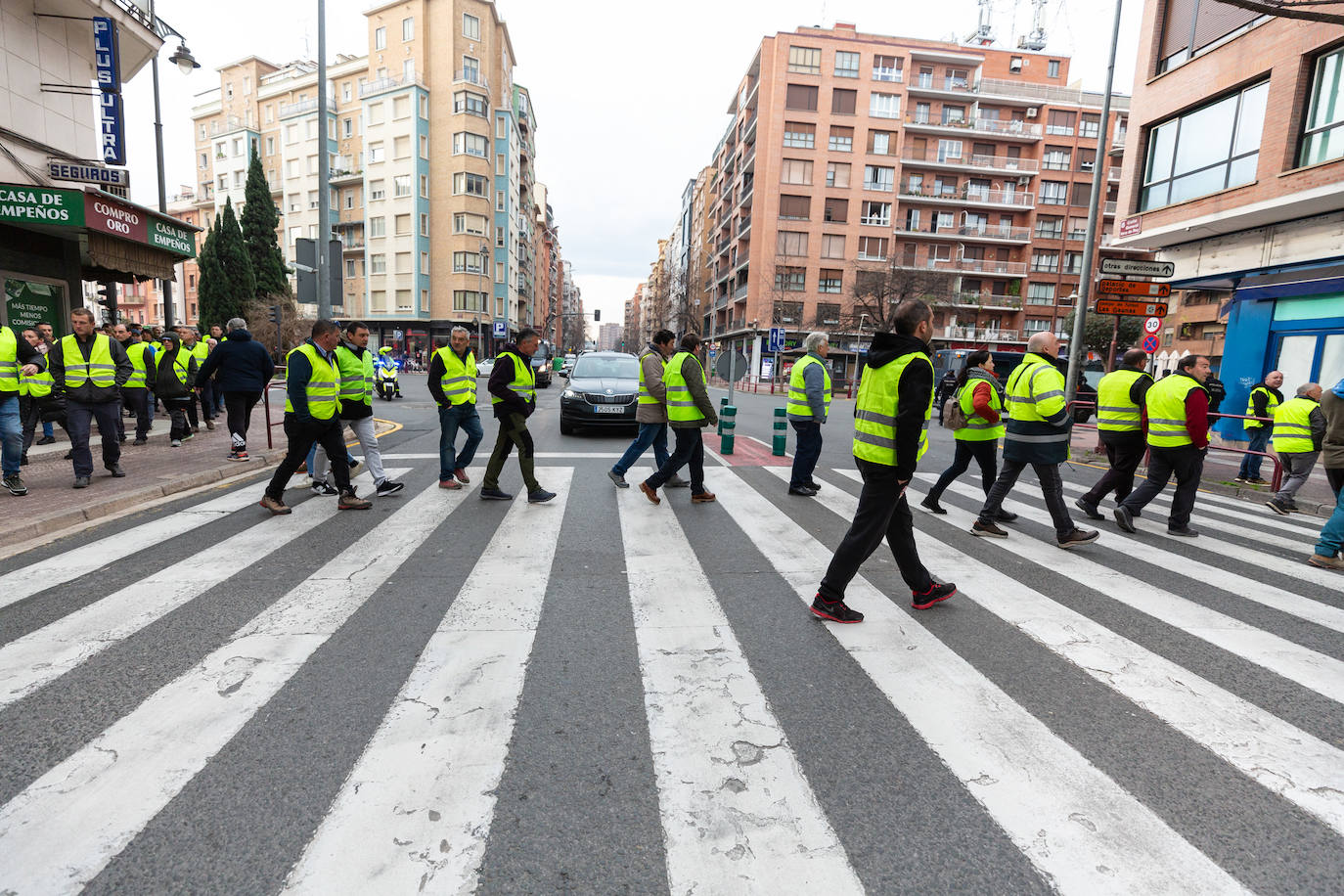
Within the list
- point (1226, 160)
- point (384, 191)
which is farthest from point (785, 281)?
point (1226, 160)

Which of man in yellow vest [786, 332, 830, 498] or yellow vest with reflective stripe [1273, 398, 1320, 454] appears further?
yellow vest with reflective stripe [1273, 398, 1320, 454]

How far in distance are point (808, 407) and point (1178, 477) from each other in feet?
12.1

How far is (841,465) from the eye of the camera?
421 inches

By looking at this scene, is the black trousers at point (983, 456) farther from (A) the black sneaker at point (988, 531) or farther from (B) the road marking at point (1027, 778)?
(B) the road marking at point (1027, 778)

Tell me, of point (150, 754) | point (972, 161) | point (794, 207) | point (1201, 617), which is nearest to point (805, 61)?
point (794, 207)

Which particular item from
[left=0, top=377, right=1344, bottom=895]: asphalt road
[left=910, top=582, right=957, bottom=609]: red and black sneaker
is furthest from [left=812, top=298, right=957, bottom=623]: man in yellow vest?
[left=910, top=582, right=957, bottom=609]: red and black sneaker

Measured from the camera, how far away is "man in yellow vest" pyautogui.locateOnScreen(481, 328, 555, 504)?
7.05m

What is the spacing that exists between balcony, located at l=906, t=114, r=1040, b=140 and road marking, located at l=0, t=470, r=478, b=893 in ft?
194

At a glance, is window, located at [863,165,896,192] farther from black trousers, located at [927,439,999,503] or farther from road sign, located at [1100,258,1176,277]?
black trousers, located at [927,439,999,503]

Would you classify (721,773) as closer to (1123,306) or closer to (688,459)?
(688,459)

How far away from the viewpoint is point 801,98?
170 feet

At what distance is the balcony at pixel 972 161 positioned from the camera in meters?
53.1

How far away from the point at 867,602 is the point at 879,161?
55.6 metres

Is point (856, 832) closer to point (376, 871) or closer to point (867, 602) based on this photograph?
point (376, 871)
